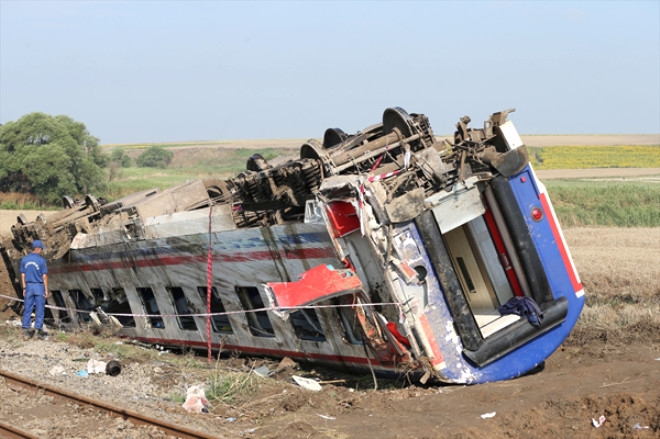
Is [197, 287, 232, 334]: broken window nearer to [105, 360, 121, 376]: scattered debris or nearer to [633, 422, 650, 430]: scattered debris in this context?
[105, 360, 121, 376]: scattered debris

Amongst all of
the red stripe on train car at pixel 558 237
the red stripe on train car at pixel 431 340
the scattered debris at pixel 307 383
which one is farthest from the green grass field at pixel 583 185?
the red stripe on train car at pixel 431 340

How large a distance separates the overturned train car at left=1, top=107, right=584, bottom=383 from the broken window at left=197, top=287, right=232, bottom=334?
0.02m

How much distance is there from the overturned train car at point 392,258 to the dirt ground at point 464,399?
468 millimetres

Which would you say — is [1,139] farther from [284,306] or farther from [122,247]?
[284,306]

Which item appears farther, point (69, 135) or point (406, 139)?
point (69, 135)

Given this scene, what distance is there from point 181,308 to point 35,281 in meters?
3.64

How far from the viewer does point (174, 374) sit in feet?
37.1

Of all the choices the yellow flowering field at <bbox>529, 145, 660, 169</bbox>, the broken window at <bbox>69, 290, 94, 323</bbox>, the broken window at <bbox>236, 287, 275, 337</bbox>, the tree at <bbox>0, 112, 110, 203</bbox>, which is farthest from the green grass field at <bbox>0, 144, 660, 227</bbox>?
the broken window at <bbox>236, 287, 275, 337</bbox>

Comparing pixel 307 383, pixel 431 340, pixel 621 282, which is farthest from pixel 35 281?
pixel 621 282

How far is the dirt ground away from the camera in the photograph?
7.21 metres

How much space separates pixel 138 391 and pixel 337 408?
3.22 m

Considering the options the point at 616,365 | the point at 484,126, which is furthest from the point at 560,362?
the point at 484,126

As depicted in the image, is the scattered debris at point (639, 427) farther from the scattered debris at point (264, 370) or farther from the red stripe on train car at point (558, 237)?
the scattered debris at point (264, 370)

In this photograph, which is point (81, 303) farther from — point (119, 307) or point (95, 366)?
point (95, 366)
